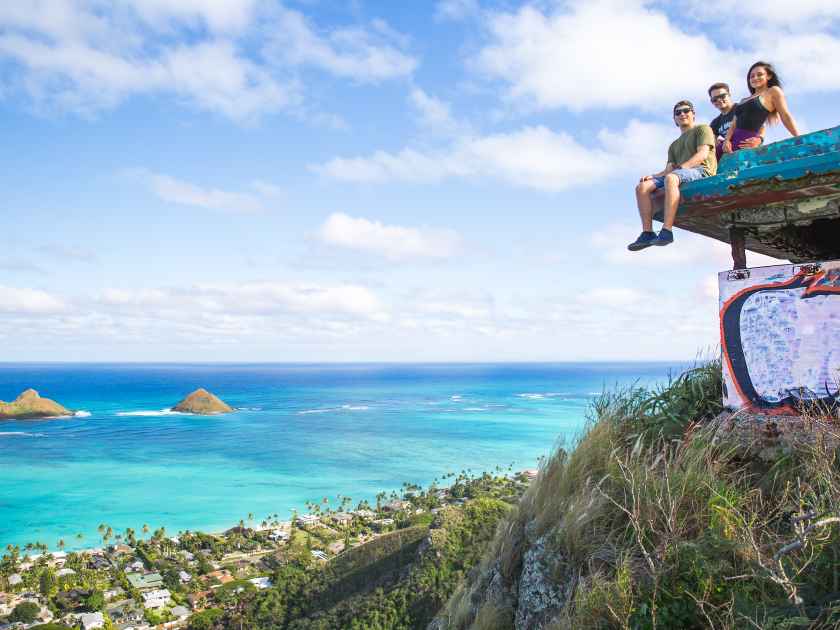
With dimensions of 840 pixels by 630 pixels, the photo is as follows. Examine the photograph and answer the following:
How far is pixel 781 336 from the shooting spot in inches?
232

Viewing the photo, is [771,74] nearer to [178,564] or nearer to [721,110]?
[721,110]

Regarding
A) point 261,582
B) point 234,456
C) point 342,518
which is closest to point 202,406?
point 234,456

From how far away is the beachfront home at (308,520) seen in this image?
52531 millimetres

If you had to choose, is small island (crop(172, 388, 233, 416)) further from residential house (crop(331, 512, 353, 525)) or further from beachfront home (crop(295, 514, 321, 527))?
residential house (crop(331, 512, 353, 525))

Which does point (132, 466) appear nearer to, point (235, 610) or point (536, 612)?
point (235, 610)

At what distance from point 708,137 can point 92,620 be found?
131ft

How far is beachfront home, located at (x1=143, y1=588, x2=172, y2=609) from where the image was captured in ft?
119

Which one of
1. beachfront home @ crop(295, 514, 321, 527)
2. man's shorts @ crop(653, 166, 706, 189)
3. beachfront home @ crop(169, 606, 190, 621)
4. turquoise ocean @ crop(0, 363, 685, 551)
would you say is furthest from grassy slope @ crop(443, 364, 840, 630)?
beachfront home @ crop(295, 514, 321, 527)

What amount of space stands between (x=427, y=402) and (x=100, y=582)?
10807cm

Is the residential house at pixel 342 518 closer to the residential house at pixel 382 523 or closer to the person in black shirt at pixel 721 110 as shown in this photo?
the residential house at pixel 382 523

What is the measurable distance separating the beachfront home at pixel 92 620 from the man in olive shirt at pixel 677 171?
3763 cm

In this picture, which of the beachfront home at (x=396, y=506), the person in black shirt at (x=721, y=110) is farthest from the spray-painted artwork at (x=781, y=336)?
the beachfront home at (x=396, y=506)

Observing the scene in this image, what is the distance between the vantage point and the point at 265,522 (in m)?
53.8

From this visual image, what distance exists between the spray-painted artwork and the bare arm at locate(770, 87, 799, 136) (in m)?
1.49
